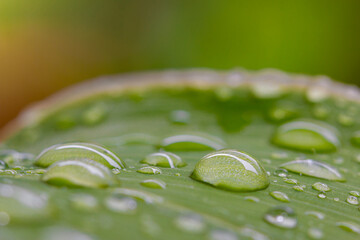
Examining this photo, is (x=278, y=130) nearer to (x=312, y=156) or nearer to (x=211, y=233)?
(x=312, y=156)

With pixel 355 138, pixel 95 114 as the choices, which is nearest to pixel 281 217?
pixel 355 138

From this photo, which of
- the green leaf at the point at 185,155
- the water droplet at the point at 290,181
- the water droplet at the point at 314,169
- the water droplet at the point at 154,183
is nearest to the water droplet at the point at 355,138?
the green leaf at the point at 185,155

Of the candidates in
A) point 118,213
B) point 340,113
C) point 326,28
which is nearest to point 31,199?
point 118,213

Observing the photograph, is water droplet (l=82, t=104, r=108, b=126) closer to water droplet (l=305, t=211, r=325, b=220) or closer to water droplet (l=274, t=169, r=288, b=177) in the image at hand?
water droplet (l=274, t=169, r=288, b=177)

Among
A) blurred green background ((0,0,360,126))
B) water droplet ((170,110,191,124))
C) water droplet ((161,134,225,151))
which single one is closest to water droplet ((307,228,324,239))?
water droplet ((161,134,225,151))

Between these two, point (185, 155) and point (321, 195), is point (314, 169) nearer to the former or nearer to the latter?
point (321, 195)

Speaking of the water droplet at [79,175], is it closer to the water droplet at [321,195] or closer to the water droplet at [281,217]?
the water droplet at [281,217]
